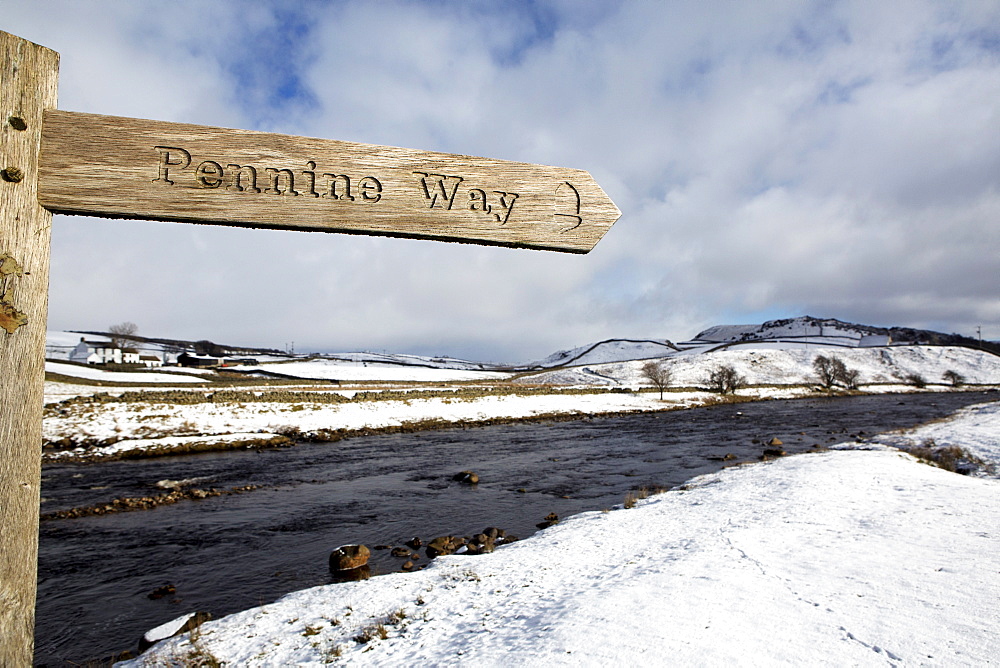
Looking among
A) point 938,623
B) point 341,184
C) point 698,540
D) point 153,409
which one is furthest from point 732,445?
point 153,409

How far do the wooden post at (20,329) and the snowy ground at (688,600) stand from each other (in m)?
3.36

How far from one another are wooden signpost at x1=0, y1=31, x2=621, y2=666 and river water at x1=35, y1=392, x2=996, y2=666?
641cm

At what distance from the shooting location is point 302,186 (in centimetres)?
223

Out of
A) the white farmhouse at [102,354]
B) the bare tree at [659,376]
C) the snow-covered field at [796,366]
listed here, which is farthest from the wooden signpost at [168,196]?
the white farmhouse at [102,354]

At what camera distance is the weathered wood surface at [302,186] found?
209 centimetres

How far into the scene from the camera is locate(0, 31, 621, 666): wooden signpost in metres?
1.86

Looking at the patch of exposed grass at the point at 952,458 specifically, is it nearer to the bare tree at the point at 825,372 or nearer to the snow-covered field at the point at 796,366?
the snow-covered field at the point at 796,366

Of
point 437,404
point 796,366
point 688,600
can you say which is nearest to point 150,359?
point 437,404

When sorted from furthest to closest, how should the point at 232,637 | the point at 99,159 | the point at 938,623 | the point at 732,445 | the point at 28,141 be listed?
1. the point at 732,445
2. the point at 232,637
3. the point at 938,623
4. the point at 99,159
5. the point at 28,141

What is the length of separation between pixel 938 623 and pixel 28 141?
695 centimetres

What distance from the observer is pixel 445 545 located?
9.14 metres

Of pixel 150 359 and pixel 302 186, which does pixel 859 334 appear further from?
pixel 150 359

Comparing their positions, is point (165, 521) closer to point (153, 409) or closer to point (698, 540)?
point (698, 540)

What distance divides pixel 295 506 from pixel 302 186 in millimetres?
12724
